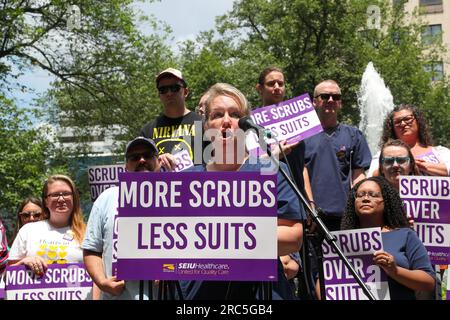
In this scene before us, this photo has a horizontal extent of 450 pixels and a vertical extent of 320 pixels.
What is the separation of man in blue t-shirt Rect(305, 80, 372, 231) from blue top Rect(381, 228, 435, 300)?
50.6 inches

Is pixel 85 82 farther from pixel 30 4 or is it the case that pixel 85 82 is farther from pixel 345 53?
pixel 345 53

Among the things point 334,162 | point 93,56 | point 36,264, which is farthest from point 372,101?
point 36,264

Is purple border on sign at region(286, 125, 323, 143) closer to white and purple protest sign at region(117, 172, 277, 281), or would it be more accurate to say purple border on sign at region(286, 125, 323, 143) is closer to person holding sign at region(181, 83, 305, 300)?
person holding sign at region(181, 83, 305, 300)

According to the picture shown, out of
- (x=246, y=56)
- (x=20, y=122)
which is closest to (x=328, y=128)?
(x=20, y=122)

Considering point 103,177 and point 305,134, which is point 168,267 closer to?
point 305,134

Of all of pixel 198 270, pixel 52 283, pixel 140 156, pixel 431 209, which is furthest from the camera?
pixel 431 209

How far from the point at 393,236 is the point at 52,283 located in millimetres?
2434

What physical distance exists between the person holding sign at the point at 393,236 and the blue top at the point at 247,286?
134cm

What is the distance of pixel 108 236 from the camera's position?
4.90 m

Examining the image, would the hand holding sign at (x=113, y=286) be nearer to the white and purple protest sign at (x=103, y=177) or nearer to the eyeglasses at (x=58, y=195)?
the eyeglasses at (x=58, y=195)

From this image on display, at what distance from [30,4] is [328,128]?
18002mm

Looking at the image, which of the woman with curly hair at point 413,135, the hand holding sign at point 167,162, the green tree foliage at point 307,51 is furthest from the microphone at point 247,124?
the green tree foliage at point 307,51

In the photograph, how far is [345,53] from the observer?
33656mm

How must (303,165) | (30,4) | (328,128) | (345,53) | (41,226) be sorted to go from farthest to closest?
(345,53)
(30,4)
(328,128)
(303,165)
(41,226)
